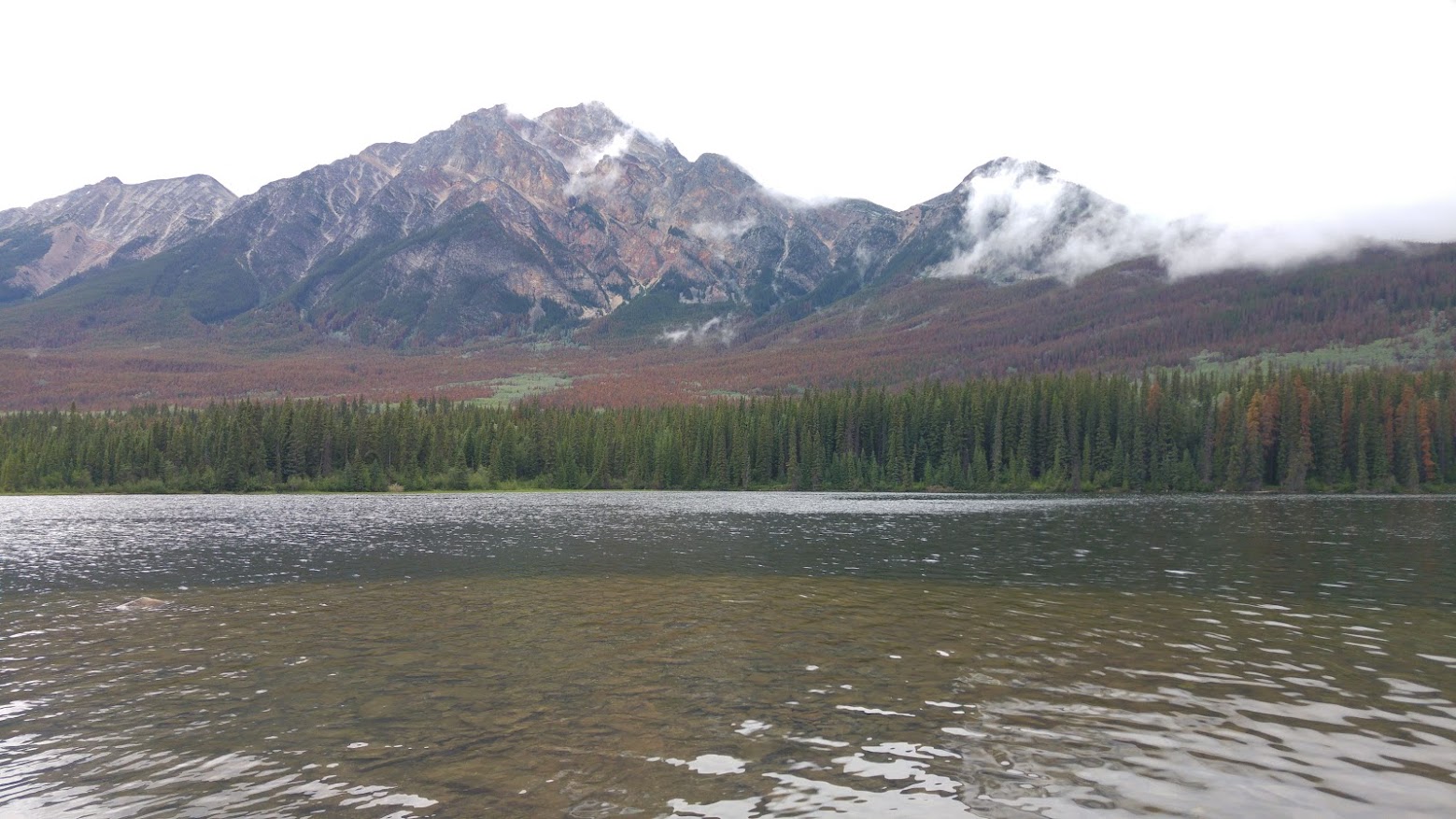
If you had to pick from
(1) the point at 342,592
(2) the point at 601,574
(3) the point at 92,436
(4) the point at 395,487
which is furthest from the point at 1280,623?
(3) the point at 92,436

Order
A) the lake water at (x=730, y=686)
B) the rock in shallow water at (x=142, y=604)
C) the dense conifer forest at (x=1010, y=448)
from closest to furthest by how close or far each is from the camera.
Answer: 1. the lake water at (x=730, y=686)
2. the rock in shallow water at (x=142, y=604)
3. the dense conifer forest at (x=1010, y=448)

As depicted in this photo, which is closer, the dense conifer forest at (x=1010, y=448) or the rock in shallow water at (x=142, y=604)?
the rock in shallow water at (x=142, y=604)

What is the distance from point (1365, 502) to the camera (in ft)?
421

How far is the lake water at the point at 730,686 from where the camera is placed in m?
17.1

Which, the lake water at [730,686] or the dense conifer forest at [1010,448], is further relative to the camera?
the dense conifer forest at [1010,448]

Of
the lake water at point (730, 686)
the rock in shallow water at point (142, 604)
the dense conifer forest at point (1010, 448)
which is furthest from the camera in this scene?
the dense conifer forest at point (1010, 448)

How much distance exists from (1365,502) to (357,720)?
148143mm

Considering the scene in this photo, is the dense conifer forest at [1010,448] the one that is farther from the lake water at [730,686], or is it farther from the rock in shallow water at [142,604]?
the rock in shallow water at [142,604]

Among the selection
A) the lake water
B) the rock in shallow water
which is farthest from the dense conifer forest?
the rock in shallow water

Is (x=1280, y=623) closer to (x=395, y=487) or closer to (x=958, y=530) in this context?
(x=958, y=530)

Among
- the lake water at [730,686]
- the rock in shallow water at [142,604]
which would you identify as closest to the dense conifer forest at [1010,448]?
the lake water at [730,686]

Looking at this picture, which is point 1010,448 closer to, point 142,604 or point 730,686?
point 142,604

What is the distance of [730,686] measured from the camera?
25375 mm

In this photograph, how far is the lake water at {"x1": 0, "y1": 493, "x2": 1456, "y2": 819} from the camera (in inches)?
672
